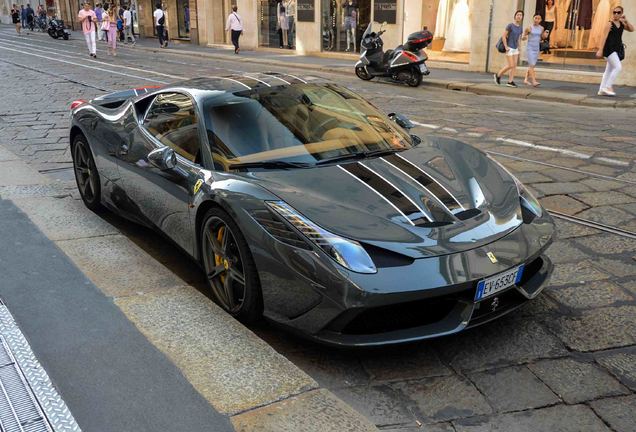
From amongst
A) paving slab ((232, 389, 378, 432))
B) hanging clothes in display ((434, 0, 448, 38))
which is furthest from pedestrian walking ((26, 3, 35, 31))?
paving slab ((232, 389, 378, 432))

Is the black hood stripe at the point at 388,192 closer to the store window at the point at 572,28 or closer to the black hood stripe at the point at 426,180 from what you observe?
the black hood stripe at the point at 426,180

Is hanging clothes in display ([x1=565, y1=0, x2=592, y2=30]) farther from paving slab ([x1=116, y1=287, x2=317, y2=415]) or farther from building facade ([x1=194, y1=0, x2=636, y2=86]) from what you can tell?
paving slab ([x1=116, y1=287, x2=317, y2=415])

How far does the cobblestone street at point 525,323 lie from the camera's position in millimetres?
2746

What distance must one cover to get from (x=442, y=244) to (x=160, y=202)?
1.95 metres

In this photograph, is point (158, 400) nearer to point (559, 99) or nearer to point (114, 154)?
point (114, 154)

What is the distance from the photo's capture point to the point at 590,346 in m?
3.21

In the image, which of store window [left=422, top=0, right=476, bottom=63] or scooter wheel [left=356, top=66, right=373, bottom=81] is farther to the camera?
store window [left=422, top=0, right=476, bottom=63]

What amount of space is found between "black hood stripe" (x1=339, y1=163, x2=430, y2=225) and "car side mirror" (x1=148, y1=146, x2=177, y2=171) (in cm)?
103

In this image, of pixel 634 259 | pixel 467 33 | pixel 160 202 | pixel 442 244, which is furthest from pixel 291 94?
pixel 467 33

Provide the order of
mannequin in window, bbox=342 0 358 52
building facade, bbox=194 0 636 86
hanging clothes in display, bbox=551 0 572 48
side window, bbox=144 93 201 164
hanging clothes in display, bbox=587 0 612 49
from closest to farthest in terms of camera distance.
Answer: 1. side window, bbox=144 93 201 164
2. hanging clothes in display, bbox=587 0 612 49
3. building facade, bbox=194 0 636 86
4. hanging clothes in display, bbox=551 0 572 48
5. mannequin in window, bbox=342 0 358 52

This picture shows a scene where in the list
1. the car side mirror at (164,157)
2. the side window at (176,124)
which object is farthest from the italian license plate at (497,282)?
the car side mirror at (164,157)

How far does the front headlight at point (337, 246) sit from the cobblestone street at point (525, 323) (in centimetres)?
54

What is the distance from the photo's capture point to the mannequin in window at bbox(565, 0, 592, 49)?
1591 centimetres

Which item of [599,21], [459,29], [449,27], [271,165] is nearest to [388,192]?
[271,165]
